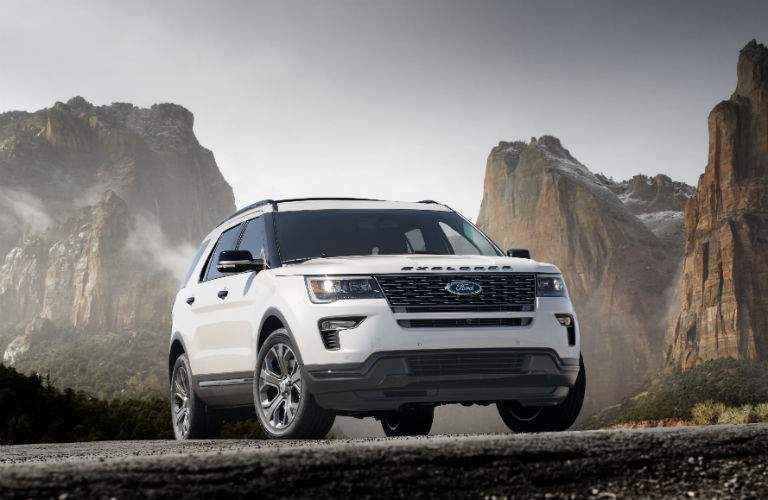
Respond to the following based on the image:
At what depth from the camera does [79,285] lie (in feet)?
629

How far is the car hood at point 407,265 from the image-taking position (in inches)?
274

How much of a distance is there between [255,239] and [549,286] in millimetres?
2645

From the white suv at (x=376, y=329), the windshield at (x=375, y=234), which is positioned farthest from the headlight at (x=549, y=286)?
the windshield at (x=375, y=234)

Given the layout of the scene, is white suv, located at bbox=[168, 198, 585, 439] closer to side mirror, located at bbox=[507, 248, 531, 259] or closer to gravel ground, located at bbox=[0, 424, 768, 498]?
side mirror, located at bbox=[507, 248, 531, 259]

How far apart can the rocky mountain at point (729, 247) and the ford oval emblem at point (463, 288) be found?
333 feet

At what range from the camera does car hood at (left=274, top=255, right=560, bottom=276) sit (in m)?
6.96

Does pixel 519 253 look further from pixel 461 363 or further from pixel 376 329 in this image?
pixel 376 329

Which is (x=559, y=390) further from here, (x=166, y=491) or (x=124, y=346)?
(x=124, y=346)

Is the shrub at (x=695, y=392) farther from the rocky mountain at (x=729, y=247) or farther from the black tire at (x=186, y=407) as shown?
the black tire at (x=186, y=407)

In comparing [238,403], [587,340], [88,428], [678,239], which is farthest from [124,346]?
[238,403]

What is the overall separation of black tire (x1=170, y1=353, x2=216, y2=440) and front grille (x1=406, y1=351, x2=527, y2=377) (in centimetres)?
315

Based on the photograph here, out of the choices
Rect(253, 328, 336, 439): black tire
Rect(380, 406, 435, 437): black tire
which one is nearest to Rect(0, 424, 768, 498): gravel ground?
Rect(253, 328, 336, 439): black tire

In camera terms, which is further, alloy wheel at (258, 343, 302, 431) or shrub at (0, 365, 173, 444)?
shrub at (0, 365, 173, 444)

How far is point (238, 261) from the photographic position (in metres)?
7.82
